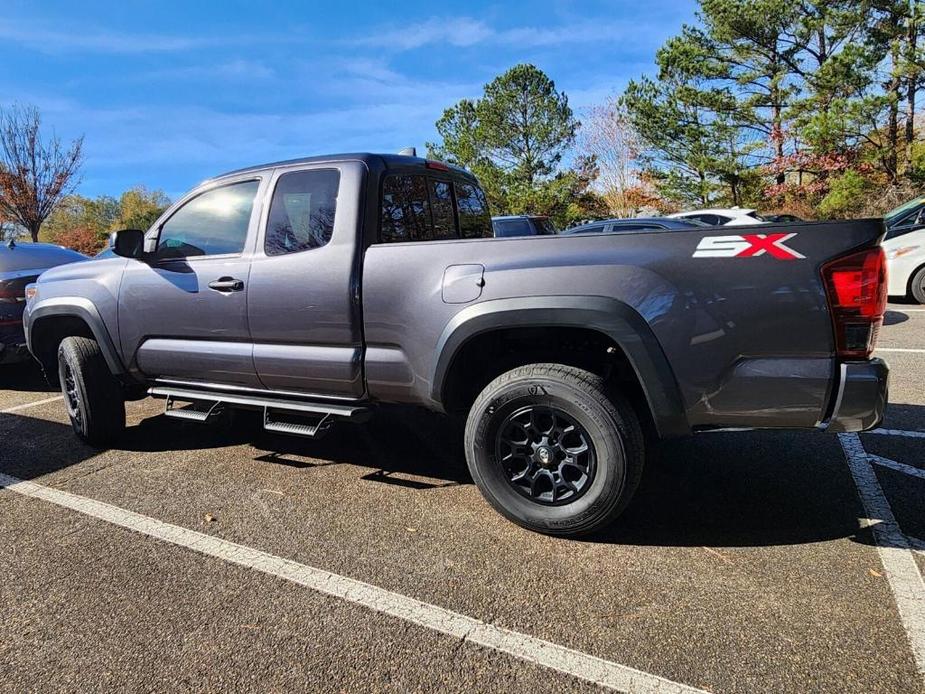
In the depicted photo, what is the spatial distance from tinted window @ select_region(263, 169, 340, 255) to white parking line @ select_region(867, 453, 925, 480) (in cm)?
357

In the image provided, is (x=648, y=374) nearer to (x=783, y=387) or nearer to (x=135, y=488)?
(x=783, y=387)

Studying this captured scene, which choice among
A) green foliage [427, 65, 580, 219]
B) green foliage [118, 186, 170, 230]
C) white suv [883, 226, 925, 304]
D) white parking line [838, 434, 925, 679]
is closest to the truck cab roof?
white parking line [838, 434, 925, 679]

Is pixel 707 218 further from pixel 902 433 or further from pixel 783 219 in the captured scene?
pixel 902 433

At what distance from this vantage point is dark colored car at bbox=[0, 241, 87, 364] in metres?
6.00

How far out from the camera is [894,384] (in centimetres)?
537

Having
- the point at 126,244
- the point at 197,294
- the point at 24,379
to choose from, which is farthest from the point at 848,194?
Result: the point at 24,379

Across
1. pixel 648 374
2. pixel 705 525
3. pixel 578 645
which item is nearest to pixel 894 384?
pixel 705 525

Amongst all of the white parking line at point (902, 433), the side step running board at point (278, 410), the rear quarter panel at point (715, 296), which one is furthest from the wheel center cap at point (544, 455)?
the white parking line at point (902, 433)

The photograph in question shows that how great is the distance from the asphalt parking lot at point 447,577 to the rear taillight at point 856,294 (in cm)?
102

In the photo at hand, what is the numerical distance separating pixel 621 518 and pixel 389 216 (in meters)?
2.12

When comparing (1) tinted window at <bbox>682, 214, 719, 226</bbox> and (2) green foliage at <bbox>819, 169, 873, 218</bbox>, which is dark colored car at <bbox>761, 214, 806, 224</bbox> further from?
(2) green foliage at <bbox>819, 169, 873, 218</bbox>

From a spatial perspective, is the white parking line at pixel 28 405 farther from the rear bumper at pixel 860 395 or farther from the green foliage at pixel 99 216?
the green foliage at pixel 99 216

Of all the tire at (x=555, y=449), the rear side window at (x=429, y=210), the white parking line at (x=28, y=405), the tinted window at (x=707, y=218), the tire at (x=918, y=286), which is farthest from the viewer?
the tinted window at (x=707, y=218)

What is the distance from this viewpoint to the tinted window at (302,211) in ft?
11.0
